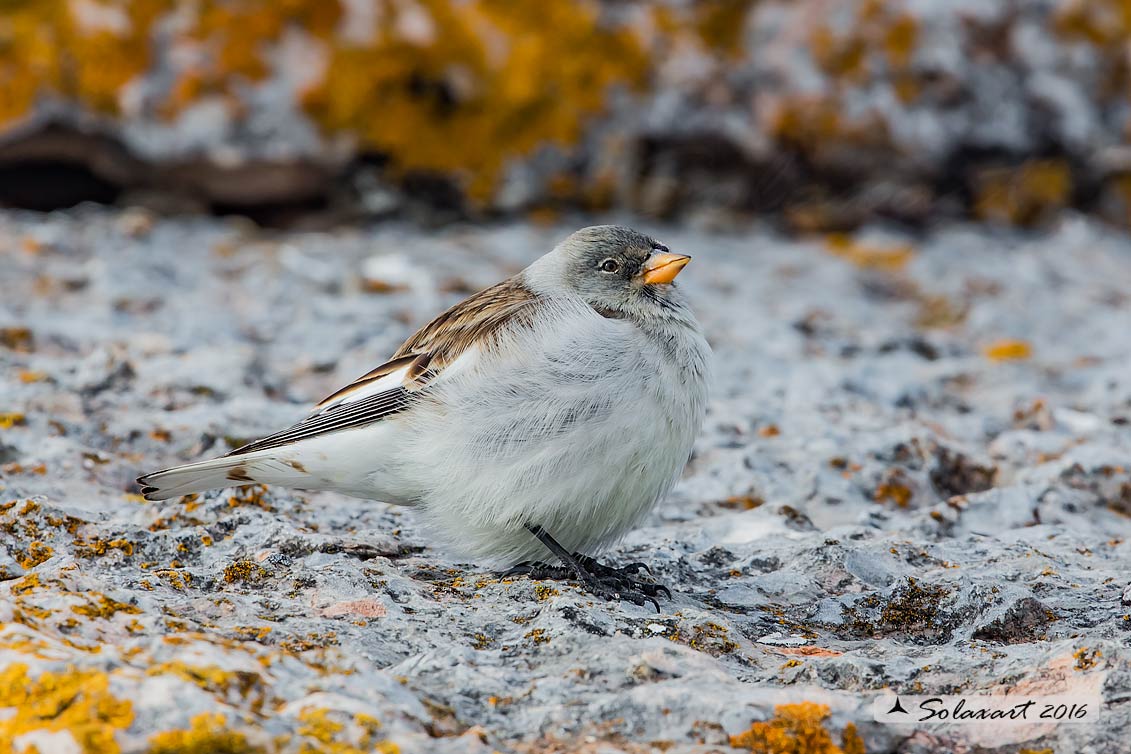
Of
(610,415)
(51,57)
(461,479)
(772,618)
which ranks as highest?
(51,57)

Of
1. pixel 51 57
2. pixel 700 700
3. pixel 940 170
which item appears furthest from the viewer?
pixel 940 170

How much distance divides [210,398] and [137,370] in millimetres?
393

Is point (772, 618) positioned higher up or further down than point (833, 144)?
further down

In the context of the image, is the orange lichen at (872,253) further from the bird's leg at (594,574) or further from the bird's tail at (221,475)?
the bird's tail at (221,475)

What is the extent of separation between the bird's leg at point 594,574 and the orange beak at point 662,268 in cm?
113

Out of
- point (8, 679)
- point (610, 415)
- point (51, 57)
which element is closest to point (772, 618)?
point (610, 415)

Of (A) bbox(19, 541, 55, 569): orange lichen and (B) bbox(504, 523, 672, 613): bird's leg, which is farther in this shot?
(B) bbox(504, 523, 672, 613): bird's leg

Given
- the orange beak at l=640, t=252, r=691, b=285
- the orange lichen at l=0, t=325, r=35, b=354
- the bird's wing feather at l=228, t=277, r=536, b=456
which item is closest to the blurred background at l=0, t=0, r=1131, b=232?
the orange lichen at l=0, t=325, r=35, b=354

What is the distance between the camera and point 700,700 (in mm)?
2561

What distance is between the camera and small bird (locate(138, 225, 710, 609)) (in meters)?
3.70

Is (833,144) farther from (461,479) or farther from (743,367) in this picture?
(461,479)

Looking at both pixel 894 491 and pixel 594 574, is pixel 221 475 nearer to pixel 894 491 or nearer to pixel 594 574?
pixel 594 574

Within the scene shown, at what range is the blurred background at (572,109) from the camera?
24.4 ft

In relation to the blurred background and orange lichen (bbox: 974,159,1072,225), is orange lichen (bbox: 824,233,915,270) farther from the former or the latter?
orange lichen (bbox: 974,159,1072,225)
